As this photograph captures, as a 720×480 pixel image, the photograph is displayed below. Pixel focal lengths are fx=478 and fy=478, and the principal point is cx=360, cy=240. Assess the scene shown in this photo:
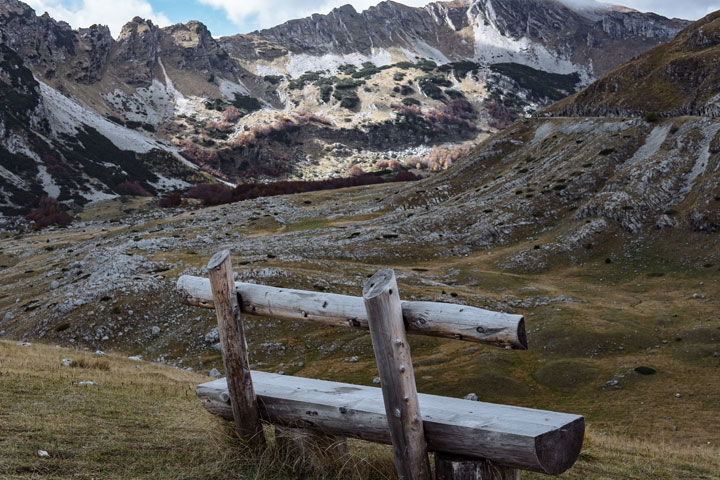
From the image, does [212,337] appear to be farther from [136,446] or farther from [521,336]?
[521,336]

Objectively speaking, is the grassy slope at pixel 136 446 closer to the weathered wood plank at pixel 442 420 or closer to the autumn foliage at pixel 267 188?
the weathered wood plank at pixel 442 420

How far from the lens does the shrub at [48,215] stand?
130750 mm

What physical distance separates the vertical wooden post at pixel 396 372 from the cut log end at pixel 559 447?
1.77 meters

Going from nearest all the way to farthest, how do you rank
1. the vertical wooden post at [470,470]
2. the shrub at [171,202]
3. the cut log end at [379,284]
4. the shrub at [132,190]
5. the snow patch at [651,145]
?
the cut log end at [379,284] < the vertical wooden post at [470,470] < the snow patch at [651,145] < the shrub at [171,202] < the shrub at [132,190]

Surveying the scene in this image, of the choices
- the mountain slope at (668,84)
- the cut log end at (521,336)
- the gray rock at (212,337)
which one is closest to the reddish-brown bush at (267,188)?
the mountain slope at (668,84)

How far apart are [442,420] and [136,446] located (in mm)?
6200

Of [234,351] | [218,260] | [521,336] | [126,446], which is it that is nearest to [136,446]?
[126,446]

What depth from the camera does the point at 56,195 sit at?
16588cm

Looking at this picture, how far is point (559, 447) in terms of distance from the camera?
7109 millimetres

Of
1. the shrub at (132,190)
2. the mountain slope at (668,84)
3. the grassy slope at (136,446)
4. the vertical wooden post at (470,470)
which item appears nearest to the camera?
the vertical wooden post at (470,470)

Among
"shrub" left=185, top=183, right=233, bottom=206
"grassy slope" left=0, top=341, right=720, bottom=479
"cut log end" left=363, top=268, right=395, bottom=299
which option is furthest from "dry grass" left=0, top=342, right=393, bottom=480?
"shrub" left=185, top=183, right=233, bottom=206

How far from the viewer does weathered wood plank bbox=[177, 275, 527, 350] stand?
6973mm

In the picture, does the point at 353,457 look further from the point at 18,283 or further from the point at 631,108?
the point at 631,108

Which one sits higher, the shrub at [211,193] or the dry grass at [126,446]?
the shrub at [211,193]
